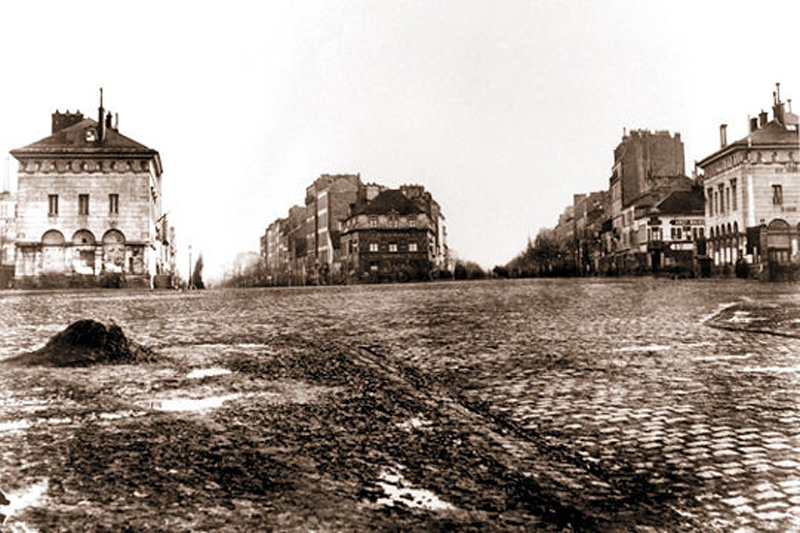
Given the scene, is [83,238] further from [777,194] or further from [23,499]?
[777,194]

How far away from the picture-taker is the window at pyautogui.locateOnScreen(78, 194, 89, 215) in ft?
90.9

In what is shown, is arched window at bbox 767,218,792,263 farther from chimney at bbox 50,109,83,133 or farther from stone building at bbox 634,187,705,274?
chimney at bbox 50,109,83,133

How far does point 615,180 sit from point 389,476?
3297 inches

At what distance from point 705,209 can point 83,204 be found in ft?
149

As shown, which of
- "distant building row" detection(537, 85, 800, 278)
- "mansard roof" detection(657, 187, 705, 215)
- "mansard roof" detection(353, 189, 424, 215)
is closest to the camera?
"mansard roof" detection(353, 189, 424, 215)

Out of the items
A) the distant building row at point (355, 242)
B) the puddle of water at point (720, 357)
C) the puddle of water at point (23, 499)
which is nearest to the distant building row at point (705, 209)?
the puddle of water at point (720, 357)

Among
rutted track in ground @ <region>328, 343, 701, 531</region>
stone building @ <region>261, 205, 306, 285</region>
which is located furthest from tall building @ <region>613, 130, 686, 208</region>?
rutted track in ground @ <region>328, 343, 701, 531</region>

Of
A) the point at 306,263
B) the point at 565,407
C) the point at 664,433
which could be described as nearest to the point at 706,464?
the point at 664,433

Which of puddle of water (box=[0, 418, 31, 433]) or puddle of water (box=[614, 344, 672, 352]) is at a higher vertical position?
puddle of water (box=[614, 344, 672, 352])

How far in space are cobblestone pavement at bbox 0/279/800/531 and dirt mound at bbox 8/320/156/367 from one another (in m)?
0.75

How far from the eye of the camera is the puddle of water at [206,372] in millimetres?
6864

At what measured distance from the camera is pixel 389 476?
404 centimetres

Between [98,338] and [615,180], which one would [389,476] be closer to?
[98,338]

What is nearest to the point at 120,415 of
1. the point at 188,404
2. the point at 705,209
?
the point at 188,404
